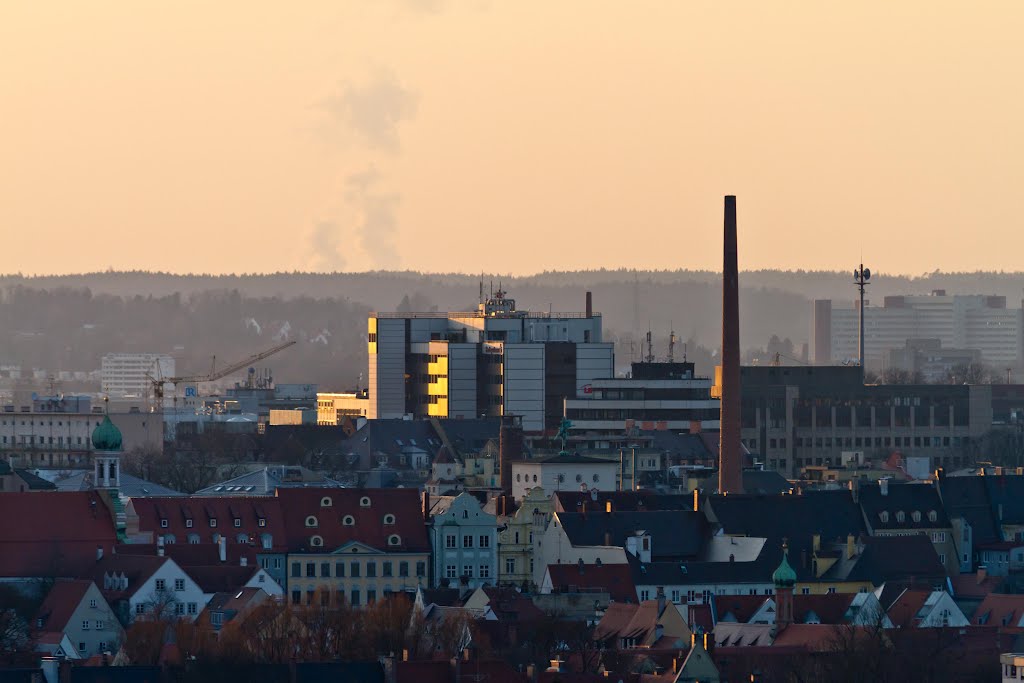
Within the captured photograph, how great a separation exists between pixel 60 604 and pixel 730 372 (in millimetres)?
53521

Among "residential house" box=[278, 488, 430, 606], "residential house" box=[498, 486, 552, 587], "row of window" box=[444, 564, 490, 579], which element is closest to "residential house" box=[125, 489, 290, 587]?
"residential house" box=[278, 488, 430, 606]

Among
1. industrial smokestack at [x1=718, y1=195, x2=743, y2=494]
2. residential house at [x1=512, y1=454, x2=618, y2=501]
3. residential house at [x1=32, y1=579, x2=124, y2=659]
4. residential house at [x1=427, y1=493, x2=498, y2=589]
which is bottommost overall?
residential house at [x1=32, y1=579, x2=124, y2=659]

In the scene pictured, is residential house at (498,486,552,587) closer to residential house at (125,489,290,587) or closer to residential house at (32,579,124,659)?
residential house at (125,489,290,587)

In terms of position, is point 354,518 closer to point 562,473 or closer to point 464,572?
point 464,572

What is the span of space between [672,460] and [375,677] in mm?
92219

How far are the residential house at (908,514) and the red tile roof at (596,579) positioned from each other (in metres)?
16.6

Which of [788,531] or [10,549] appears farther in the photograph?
[788,531]

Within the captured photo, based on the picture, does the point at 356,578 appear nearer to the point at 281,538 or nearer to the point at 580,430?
the point at 281,538

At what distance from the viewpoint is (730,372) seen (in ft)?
520

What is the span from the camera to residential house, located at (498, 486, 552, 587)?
429 feet

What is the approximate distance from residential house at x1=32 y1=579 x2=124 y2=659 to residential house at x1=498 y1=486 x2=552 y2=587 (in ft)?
71.4

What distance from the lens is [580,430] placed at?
641ft

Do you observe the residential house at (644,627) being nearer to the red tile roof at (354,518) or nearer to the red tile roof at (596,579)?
the red tile roof at (596,579)

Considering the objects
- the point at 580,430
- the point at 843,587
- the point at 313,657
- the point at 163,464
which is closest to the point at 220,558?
the point at 843,587
